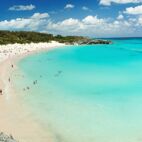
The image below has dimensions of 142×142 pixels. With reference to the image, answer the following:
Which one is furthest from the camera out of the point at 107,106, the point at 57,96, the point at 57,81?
the point at 57,81

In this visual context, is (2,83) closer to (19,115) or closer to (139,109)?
(19,115)

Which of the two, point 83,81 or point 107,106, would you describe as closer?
point 107,106

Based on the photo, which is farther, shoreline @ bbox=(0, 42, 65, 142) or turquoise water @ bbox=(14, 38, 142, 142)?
turquoise water @ bbox=(14, 38, 142, 142)

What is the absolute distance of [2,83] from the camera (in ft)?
85.1

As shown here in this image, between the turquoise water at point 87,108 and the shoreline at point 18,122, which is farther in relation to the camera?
the turquoise water at point 87,108

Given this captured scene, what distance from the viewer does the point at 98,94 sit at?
2230cm

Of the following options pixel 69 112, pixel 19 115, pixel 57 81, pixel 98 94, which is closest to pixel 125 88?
pixel 98 94

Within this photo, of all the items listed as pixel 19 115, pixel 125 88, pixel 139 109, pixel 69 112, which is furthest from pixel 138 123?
pixel 125 88

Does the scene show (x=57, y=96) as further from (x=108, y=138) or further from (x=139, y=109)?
(x=108, y=138)

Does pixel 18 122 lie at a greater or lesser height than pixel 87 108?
greater

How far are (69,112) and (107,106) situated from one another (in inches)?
107

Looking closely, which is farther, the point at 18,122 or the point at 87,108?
the point at 87,108

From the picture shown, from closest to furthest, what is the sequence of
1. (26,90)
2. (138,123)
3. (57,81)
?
1. (138,123)
2. (26,90)
3. (57,81)

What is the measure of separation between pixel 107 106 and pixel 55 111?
A: 131 inches
